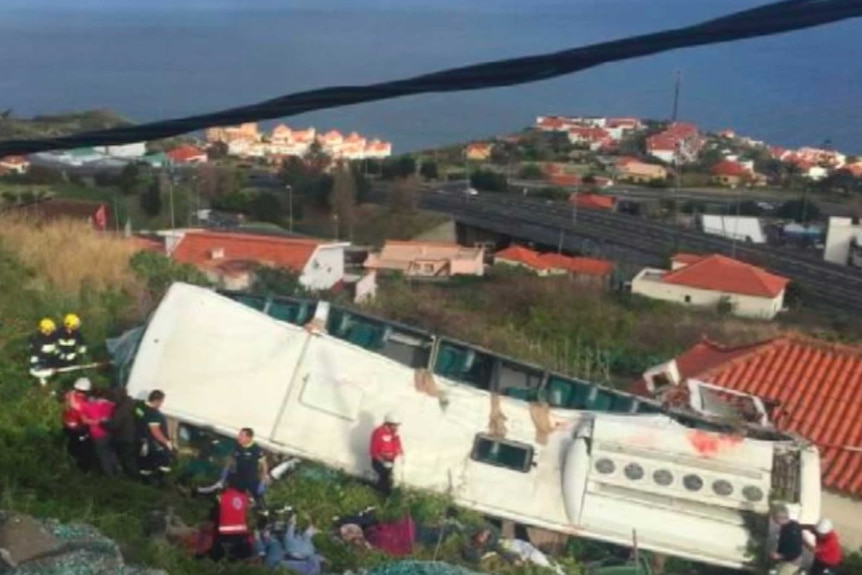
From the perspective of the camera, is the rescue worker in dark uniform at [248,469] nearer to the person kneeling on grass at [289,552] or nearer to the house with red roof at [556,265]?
the person kneeling on grass at [289,552]

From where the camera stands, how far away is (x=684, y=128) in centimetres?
7425

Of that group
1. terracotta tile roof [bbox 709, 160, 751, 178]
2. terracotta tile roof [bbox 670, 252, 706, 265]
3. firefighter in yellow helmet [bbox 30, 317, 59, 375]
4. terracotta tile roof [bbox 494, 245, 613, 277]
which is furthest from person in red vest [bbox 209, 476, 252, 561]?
terracotta tile roof [bbox 709, 160, 751, 178]

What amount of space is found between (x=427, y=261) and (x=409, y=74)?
78.5 ft

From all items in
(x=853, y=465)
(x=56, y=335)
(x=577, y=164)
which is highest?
(x=56, y=335)

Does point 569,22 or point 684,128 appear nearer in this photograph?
point 684,128

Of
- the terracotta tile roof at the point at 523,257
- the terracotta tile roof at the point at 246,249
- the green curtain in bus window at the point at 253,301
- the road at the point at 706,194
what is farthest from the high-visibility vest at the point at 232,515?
the road at the point at 706,194

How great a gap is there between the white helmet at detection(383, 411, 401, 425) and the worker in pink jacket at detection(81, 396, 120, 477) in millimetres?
1711

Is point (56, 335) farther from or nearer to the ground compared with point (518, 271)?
farther from the ground

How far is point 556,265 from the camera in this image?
31.5 meters

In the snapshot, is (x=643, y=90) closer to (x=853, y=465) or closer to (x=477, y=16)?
(x=477, y=16)

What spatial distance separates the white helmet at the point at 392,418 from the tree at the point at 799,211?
149 feet

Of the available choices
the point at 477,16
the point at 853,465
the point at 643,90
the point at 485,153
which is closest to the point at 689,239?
the point at 485,153

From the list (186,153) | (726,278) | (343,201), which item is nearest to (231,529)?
(726,278)

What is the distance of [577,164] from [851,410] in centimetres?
5892
